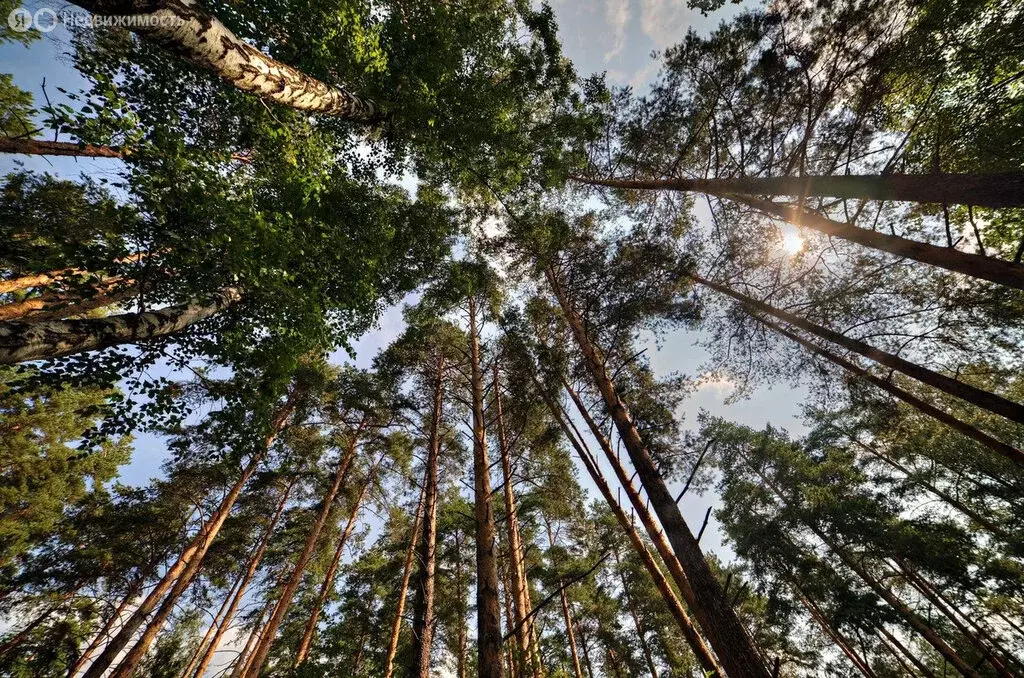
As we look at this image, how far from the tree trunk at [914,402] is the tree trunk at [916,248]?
4.13 meters

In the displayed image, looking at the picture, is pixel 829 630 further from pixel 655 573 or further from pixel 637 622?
pixel 655 573

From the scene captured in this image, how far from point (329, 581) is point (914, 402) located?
17274 mm

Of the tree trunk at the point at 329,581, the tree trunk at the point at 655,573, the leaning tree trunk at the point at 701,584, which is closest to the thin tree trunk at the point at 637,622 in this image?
the tree trunk at the point at 329,581

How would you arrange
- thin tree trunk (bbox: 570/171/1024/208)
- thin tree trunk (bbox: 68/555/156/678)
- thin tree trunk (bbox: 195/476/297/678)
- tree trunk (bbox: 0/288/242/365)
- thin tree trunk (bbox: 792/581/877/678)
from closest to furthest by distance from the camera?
1. tree trunk (bbox: 0/288/242/365)
2. thin tree trunk (bbox: 570/171/1024/208)
3. thin tree trunk (bbox: 68/555/156/678)
4. thin tree trunk (bbox: 195/476/297/678)
5. thin tree trunk (bbox: 792/581/877/678)

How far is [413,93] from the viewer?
20.2 ft

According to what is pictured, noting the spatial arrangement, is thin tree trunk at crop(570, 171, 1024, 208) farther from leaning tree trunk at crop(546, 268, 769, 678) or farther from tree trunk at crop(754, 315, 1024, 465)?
tree trunk at crop(754, 315, 1024, 465)

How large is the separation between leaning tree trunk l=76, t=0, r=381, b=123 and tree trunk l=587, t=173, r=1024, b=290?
24.2 ft

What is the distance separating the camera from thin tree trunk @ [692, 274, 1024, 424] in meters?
4.90

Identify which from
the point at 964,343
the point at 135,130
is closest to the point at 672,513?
the point at 135,130

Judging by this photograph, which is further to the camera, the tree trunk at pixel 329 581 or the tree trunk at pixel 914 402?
the tree trunk at pixel 329 581

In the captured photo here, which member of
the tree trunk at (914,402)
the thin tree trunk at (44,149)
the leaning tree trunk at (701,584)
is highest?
the thin tree trunk at (44,149)

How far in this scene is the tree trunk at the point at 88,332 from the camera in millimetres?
2967

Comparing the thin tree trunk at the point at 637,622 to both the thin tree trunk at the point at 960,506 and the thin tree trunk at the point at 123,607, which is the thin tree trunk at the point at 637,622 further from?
the thin tree trunk at the point at 123,607

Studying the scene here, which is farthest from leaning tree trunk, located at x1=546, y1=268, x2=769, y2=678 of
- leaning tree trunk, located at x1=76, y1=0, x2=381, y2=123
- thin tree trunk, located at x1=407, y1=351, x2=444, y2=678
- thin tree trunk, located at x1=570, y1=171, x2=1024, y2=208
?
leaning tree trunk, located at x1=76, y1=0, x2=381, y2=123
